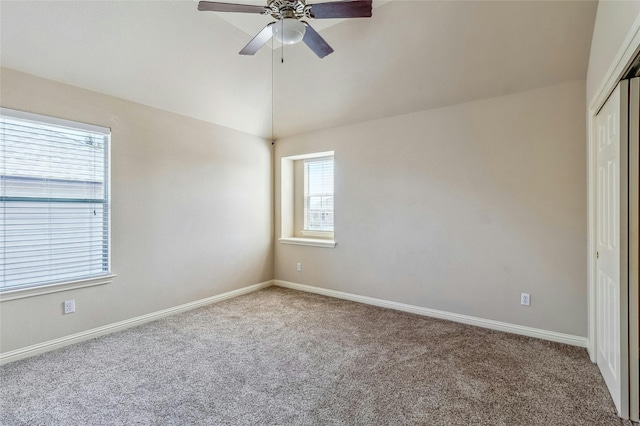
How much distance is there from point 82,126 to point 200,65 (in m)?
1.27

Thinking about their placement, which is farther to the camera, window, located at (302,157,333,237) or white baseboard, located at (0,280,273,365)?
window, located at (302,157,333,237)

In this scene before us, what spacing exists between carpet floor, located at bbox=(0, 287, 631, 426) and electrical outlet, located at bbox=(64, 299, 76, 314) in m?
0.32

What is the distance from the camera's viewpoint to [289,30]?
2.04m

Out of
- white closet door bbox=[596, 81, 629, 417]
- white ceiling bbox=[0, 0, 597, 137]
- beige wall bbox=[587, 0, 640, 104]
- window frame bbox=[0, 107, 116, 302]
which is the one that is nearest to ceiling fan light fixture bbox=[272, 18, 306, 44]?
white ceiling bbox=[0, 0, 597, 137]

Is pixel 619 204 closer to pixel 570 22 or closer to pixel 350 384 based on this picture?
pixel 570 22

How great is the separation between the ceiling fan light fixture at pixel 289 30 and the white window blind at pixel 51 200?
2149mm

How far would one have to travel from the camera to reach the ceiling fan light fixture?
199 cm

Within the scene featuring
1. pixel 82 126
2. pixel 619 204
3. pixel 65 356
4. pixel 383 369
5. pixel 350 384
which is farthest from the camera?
pixel 82 126

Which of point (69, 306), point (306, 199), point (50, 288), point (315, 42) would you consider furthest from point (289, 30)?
point (306, 199)

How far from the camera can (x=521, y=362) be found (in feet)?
8.17

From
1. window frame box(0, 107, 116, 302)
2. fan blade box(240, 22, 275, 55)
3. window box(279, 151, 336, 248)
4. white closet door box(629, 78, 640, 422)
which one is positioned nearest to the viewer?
white closet door box(629, 78, 640, 422)

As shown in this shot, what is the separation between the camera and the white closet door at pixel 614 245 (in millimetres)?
1856

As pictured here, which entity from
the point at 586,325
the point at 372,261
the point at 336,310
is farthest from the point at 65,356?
the point at 586,325

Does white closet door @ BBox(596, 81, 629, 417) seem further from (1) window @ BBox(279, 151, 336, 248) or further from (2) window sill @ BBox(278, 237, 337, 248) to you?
(1) window @ BBox(279, 151, 336, 248)
